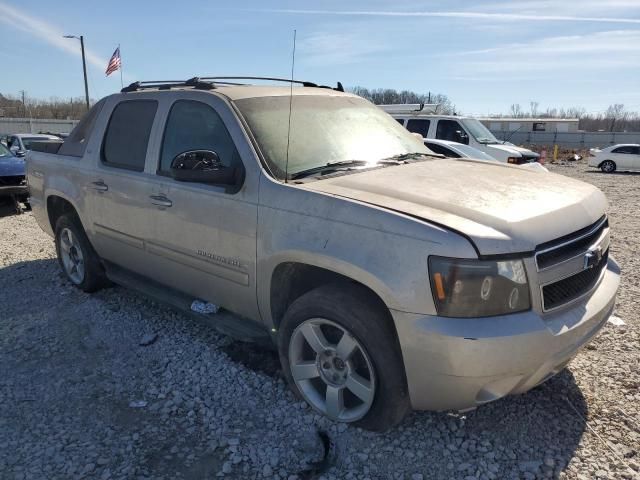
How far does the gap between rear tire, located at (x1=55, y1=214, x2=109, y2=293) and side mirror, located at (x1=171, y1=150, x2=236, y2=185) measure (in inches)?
85.4

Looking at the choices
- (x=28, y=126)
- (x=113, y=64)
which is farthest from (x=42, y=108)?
(x=113, y=64)

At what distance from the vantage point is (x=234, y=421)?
310cm

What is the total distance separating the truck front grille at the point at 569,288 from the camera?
Result: 2537 mm

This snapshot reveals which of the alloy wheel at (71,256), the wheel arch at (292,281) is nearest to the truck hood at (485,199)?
the wheel arch at (292,281)

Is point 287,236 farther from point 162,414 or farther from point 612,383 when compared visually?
point 612,383

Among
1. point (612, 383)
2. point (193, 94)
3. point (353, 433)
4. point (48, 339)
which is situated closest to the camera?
point (353, 433)

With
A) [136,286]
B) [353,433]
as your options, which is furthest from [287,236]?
[136,286]

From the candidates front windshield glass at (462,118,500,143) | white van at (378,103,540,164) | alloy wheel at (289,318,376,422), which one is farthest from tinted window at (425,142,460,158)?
alloy wheel at (289,318,376,422)

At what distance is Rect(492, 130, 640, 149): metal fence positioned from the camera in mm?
44969

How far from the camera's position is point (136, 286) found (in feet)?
14.3

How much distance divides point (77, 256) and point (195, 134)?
2373mm

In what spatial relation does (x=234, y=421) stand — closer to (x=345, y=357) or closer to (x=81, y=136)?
(x=345, y=357)

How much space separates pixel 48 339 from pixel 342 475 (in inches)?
110

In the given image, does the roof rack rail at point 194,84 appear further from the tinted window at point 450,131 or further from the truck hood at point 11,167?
the tinted window at point 450,131
